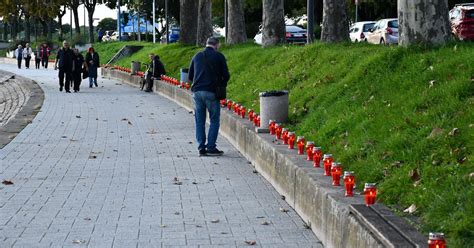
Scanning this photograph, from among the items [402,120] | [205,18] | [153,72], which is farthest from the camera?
[205,18]

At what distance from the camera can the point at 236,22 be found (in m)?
33.6

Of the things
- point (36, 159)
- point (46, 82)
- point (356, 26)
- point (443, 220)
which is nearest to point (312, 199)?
point (443, 220)

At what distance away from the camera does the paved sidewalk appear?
9.16 m

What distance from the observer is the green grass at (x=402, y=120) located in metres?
7.55

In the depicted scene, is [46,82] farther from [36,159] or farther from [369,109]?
[369,109]

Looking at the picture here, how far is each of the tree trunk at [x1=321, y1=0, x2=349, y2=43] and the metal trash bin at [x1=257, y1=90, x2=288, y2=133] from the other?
7.83 meters

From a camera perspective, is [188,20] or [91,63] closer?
[91,63]

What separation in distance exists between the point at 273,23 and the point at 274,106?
1316 cm

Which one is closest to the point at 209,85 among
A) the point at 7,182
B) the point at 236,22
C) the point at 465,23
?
the point at 7,182

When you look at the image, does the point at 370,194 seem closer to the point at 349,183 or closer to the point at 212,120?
the point at 349,183

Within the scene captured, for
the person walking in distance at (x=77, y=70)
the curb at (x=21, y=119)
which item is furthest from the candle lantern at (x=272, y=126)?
the person walking in distance at (x=77, y=70)

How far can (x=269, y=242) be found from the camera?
8.89 m

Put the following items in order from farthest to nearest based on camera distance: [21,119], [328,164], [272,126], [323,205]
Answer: [21,119] → [272,126] → [328,164] → [323,205]

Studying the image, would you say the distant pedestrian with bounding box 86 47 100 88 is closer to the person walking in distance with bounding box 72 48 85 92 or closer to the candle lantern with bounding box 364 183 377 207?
the person walking in distance with bounding box 72 48 85 92
